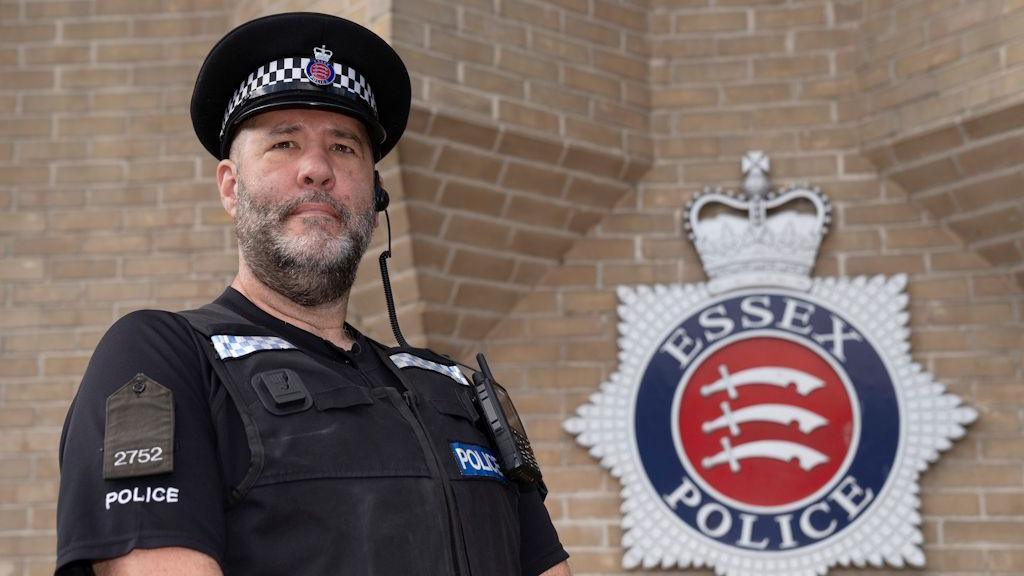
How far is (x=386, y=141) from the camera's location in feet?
6.25

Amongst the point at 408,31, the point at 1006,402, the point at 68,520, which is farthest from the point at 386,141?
the point at 1006,402

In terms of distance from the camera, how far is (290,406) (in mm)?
1421

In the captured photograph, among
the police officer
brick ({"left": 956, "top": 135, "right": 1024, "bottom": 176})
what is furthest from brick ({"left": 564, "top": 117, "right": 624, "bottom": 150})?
the police officer

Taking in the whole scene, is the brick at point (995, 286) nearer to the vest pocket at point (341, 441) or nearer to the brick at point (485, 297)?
the brick at point (485, 297)

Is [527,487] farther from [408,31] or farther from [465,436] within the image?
[408,31]

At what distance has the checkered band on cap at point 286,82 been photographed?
1678mm

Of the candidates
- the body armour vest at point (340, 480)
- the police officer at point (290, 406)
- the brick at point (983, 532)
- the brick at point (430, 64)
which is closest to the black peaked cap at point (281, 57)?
the police officer at point (290, 406)

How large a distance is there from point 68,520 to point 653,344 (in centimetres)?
273

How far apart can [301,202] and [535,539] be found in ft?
1.80

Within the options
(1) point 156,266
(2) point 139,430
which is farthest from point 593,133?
(2) point 139,430

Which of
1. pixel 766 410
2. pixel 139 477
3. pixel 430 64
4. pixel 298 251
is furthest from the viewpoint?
pixel 766 410

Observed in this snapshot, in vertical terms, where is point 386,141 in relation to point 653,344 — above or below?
above

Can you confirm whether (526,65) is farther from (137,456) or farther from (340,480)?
(137,456)

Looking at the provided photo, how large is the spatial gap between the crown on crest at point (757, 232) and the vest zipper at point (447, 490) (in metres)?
2.41
